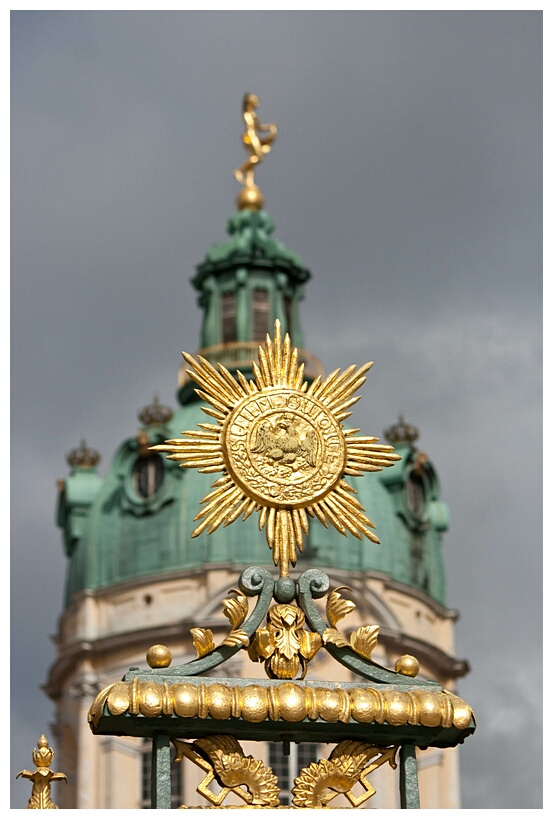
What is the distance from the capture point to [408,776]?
53.6 ft

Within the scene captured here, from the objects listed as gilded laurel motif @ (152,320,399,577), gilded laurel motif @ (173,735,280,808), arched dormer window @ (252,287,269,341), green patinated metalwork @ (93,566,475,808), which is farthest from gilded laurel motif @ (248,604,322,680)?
arched dormer window @ (252,287,269,341)

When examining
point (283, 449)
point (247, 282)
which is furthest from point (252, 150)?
point (283, 449)

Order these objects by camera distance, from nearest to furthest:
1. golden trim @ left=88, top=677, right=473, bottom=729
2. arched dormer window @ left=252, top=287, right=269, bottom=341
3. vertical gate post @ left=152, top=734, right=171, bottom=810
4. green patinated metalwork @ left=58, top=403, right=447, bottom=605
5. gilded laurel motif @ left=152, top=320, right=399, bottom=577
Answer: golden trim @ left=88, top=677, right=473, bottom=729 < vertical gate post @ left=152, top=734, right=171, bottom=810 < gilded laurel motif @ left=152, top=320, right=399, bottom=577 < green patinated metalwork @ left=58, top=403, right=447, bottom=605 < arched dormer window @ left=252, top=287, right=269, bottom=341

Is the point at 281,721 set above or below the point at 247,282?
below

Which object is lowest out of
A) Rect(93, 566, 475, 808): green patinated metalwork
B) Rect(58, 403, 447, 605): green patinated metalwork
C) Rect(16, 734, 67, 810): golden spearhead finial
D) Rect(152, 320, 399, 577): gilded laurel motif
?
Rect(16, 734, 67, 810): golden spearhead finial

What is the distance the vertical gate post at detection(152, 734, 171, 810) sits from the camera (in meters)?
15.8

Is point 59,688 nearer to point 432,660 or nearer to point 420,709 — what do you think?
point 432,660

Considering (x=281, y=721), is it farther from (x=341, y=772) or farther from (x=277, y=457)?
(x=277, y=457)

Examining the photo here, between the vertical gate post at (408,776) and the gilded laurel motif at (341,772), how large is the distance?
0.08 metres

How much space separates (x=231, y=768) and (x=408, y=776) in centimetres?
123

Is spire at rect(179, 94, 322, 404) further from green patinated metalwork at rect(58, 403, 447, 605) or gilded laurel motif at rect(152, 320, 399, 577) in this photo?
gilded laurel motif at rect(152, 320, 399, 577)

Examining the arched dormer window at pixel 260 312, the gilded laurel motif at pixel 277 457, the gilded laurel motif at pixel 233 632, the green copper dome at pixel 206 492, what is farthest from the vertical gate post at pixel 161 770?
the arched dormer window at pixel 260 312
